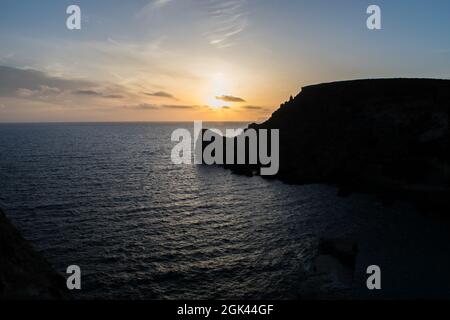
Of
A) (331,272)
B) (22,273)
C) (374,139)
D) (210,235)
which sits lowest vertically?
(331,272)

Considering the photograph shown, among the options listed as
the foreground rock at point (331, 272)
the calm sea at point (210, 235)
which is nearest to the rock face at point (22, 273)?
the calm sea at point (210, 235)

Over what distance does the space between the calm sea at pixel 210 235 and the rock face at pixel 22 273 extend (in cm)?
792

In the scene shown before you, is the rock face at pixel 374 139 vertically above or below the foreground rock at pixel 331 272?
above

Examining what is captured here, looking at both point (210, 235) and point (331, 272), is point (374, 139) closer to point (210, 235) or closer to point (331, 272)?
point (210, 235)

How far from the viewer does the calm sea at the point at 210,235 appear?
102 feet

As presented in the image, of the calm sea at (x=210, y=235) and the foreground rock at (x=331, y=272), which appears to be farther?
the calm sea at (x=210, y=235)

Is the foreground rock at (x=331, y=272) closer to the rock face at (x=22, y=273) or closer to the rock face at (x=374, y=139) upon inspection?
the rock face at (x=22, y=273)

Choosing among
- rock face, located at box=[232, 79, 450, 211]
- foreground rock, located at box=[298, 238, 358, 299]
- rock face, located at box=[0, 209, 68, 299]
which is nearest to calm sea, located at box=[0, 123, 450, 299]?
foreground rock, located at box=[298, 238, 358, 299]

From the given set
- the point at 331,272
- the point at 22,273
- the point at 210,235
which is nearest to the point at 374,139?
the point at 210,235

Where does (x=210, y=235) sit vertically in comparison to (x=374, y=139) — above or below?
below

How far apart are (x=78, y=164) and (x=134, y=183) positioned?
3057cm

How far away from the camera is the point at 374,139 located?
7606 centimetres

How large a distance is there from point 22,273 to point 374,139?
72.3 metres

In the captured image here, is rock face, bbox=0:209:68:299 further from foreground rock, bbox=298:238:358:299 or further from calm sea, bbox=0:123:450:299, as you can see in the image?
foreground rock, bbox=298:238:358:299
